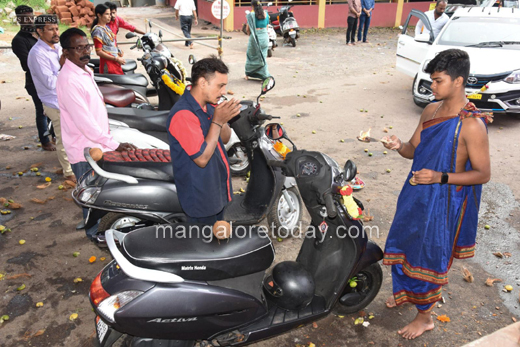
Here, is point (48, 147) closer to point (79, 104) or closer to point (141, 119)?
point (141, 119)

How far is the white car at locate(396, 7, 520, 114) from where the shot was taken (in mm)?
7378

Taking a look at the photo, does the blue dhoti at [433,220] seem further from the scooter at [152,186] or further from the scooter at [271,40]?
the scooter at [271,40]

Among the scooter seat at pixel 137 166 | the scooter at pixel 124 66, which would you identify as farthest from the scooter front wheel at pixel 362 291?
the scooter at pixel 124 66

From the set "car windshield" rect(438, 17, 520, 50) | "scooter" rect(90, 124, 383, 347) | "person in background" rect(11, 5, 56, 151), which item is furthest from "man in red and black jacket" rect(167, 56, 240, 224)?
"car windshield" rect(438, 17, 520, 50)

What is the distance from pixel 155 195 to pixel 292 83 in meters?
7.26

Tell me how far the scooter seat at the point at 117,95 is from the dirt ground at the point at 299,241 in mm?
1244

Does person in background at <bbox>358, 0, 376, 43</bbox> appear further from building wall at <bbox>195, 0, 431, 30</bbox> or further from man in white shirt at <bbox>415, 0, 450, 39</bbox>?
man in white shirt at <bbox>415, 0, 450, 39</bbox>

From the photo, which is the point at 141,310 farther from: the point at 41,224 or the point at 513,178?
the point at 513,178

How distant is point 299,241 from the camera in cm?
452

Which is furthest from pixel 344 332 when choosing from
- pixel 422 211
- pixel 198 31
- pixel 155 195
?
pixel 198 31

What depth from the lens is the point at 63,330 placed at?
332 cm

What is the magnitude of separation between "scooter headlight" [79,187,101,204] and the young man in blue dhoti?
2471 millimetres

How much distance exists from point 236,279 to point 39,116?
4.87m

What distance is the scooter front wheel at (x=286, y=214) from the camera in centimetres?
442
